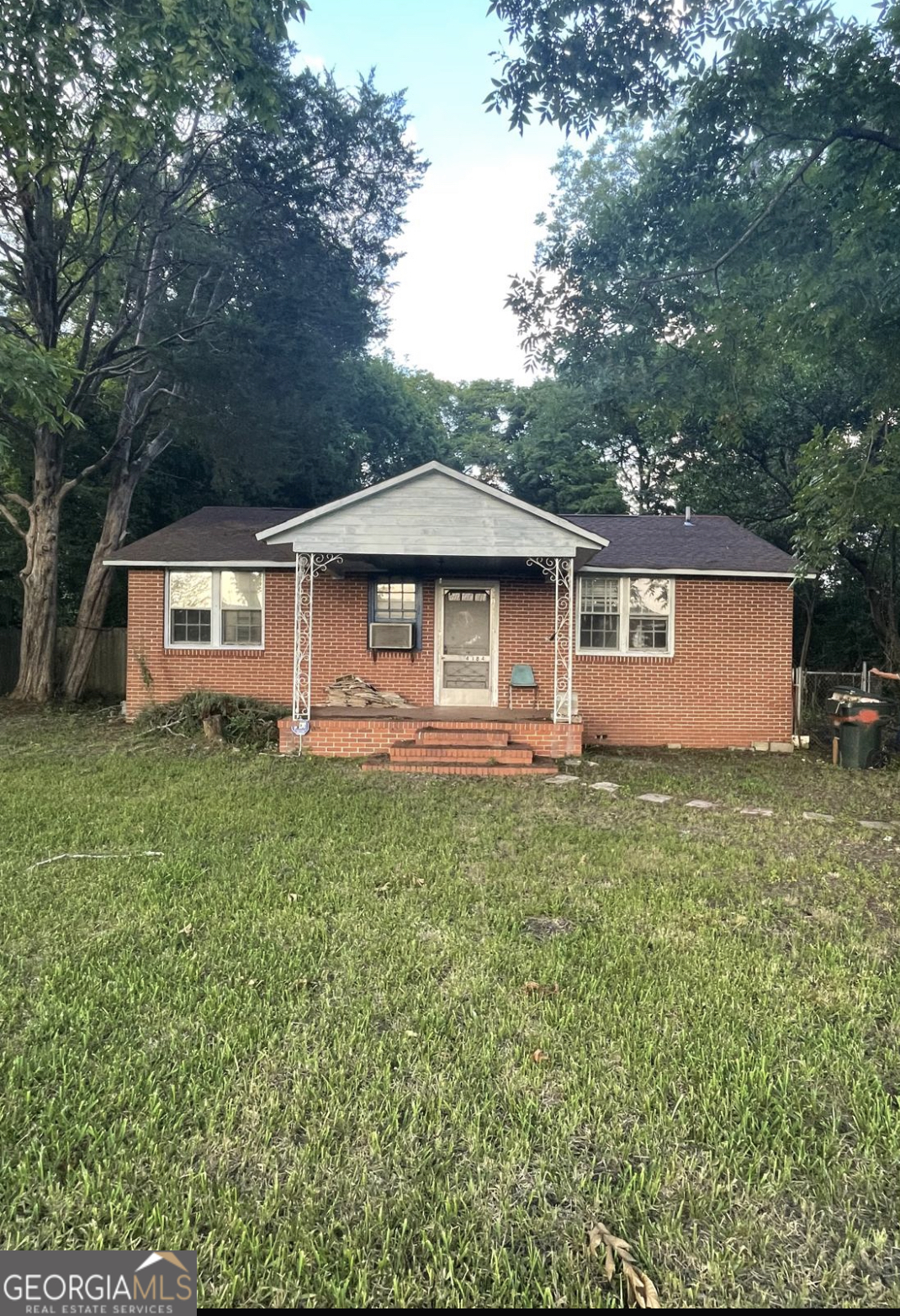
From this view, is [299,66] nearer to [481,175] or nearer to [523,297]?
[481,175]

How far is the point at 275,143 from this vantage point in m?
13.0

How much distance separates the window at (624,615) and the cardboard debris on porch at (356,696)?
3514mm

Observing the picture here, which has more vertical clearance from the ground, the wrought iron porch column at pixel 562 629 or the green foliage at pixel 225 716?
the wrought iron porch column at pixel 562 629

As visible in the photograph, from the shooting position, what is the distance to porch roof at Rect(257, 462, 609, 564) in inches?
371

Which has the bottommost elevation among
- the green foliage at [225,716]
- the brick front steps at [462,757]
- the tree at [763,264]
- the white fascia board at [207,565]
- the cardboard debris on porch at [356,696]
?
the brick front steps at [462,757]

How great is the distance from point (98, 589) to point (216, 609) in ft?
17.1

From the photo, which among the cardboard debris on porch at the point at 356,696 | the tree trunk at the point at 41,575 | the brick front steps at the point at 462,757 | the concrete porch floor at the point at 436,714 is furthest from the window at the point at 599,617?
the tree trunk at the point at 41,575

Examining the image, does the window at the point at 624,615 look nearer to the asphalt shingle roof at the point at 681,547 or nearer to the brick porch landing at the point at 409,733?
the asphalt shingle roof at the point at 681,547

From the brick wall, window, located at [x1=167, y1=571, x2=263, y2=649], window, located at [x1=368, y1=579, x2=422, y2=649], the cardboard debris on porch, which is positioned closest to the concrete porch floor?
the cardboard debris on porch

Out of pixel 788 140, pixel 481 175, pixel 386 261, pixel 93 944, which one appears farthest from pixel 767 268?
pixel 93 944

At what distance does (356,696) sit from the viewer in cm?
1112

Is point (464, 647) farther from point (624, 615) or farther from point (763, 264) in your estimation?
point (763, 264)

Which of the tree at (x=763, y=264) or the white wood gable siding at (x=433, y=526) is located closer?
the tree at (x=763, y=264)

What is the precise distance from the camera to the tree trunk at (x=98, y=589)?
14711 millimetres
